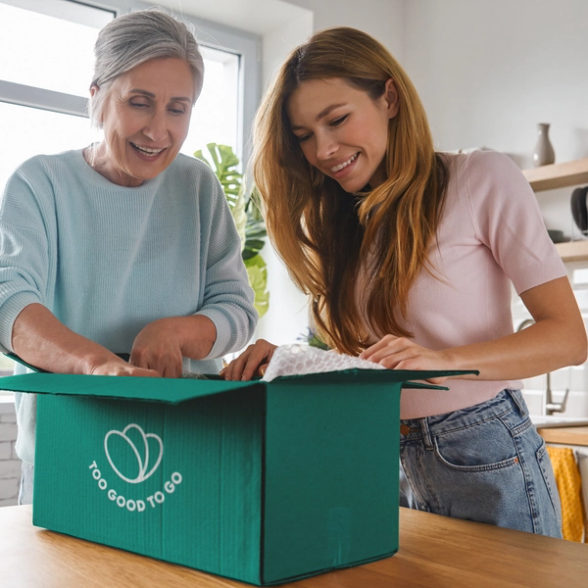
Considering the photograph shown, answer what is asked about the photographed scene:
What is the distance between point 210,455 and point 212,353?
489mm

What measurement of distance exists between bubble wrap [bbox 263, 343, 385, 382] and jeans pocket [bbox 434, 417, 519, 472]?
1.46 feet

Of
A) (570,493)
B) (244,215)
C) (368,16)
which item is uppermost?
(368,16)

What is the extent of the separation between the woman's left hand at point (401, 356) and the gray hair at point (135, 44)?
57 centimetres

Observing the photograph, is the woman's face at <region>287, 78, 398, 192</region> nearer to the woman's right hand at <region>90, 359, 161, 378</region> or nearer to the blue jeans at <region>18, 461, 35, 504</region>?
the woman's right hand at <region>90, 359, 161, 378</region>

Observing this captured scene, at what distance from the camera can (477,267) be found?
3.55 feet

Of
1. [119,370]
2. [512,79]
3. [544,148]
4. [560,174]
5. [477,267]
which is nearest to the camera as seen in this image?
[119,370]

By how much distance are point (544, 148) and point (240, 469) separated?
2.93 m

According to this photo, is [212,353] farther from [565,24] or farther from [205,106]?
[565,24]

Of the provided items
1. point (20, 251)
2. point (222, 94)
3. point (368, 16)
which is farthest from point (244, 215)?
point (20, 251)

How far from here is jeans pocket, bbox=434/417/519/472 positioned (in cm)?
99

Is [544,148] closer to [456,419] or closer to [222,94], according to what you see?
[222,94]

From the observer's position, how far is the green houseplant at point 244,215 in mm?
3223

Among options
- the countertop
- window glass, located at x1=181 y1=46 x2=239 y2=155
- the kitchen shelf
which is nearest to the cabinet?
the kitchen shelf

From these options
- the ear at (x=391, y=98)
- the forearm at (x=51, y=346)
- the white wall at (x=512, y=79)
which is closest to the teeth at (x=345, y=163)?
the ear at (x=391, y=98)
